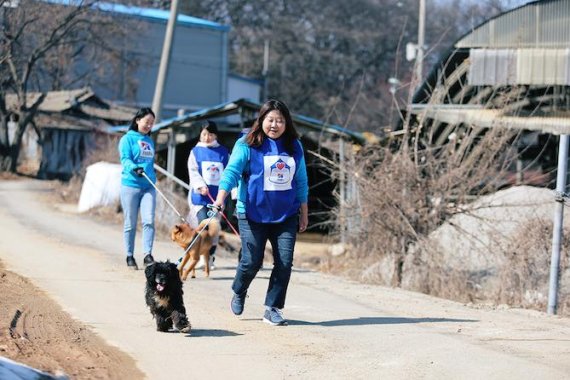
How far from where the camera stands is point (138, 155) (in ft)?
39.2

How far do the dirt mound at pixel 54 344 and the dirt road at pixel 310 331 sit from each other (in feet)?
0.54

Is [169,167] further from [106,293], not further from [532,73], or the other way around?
[106,293]

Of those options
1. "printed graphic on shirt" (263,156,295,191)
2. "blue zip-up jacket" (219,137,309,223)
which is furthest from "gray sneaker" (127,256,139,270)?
"printed graphic on shirt" (263,156,295,191)

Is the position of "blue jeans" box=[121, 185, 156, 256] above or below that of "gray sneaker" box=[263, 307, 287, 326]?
above

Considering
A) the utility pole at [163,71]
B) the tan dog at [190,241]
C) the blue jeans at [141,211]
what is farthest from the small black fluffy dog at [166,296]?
the utility pole at [163,71]

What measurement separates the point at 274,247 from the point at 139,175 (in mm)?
3853

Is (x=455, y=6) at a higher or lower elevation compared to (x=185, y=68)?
higher

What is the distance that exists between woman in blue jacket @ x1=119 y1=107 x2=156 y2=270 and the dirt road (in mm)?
575

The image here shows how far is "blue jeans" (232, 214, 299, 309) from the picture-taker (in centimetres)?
848

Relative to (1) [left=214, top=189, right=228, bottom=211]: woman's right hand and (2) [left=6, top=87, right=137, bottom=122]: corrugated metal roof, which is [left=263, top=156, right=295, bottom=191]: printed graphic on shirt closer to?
(1) [left=214, top=189, right=228, bottom=211]: woman's right hand

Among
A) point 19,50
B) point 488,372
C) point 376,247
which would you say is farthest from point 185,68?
point 488,372

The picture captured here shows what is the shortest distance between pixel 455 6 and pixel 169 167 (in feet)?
123

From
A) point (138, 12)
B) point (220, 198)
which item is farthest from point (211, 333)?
point (138, 12)

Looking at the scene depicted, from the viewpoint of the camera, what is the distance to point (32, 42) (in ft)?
113
